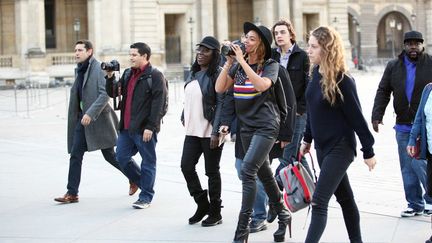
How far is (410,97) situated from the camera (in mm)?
10125

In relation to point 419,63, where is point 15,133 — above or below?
below

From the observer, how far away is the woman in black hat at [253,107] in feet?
28.0

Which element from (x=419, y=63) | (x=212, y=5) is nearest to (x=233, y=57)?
(x=419, y=63)

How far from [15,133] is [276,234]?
15.2 meters

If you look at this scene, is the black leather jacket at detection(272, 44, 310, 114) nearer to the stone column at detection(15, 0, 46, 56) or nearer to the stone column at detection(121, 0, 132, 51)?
the stone column at detection(15, 0, 46, 56)

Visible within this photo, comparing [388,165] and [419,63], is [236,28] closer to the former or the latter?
[388,165]

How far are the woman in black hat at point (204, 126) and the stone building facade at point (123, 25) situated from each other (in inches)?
1536

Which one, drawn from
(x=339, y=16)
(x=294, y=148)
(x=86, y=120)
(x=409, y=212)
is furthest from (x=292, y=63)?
(x=339, y=16)

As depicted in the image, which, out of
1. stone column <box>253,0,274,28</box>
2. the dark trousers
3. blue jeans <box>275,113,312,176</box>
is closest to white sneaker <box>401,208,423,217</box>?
blue jeans <box>275,113,312,176</box>

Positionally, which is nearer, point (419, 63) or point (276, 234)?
point (276, 234)

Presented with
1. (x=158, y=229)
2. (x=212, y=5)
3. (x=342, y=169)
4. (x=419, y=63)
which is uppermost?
(x=212, y=5)

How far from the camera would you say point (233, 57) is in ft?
28.3

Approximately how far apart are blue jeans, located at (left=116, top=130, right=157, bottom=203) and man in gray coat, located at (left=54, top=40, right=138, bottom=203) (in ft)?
1.63

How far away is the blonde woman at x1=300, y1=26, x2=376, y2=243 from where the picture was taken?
7.64 m
